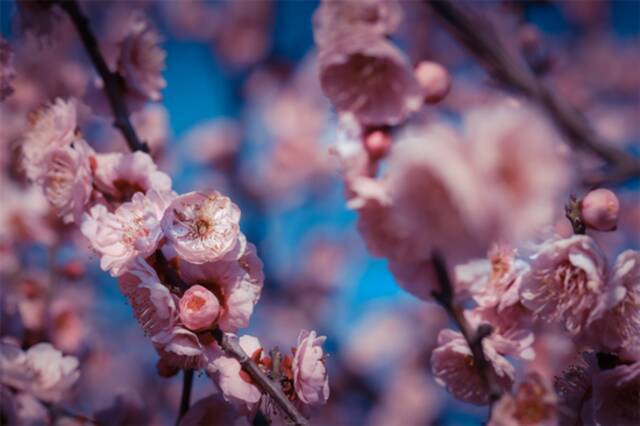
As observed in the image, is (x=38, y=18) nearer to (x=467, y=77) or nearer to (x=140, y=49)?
(x=140, y=49)

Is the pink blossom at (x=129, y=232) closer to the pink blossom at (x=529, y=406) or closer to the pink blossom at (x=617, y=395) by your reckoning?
the pink blossom at (x=529, y=406)

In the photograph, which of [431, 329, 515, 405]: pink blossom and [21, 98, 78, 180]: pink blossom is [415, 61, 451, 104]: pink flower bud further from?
[21, 98, 78, 180]: pink blossom

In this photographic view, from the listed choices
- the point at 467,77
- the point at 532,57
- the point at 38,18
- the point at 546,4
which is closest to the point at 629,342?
the point at 38,18

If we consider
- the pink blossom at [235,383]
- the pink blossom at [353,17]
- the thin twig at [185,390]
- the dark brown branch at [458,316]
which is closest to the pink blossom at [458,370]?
the dark brown branch at [458,316]

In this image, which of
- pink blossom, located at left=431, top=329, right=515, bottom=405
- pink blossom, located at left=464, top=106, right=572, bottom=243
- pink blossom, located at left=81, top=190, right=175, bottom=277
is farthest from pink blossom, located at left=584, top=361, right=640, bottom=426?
pink blossom, located at left=81, top=190, right=175, bottom=277

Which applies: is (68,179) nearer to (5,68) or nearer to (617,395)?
(5,68)

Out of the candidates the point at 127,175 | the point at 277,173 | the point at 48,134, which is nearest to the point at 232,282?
the point at 127,175
